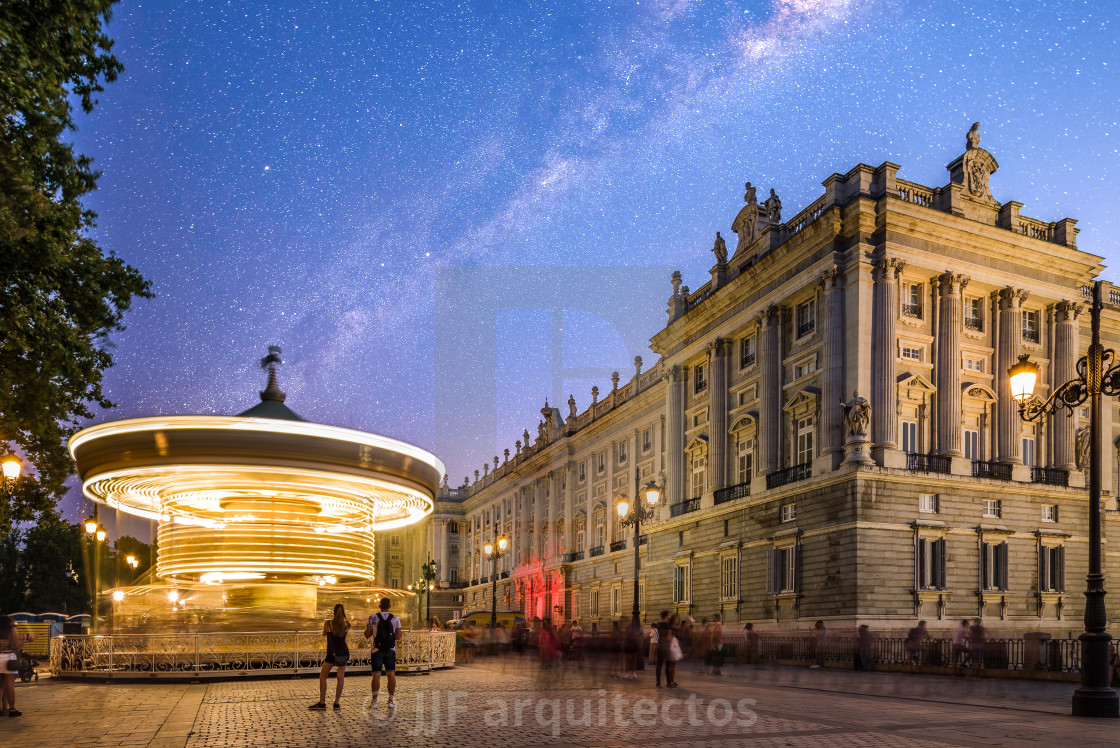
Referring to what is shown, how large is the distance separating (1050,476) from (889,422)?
9054mm

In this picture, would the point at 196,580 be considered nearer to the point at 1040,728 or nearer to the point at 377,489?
the point at 377,489

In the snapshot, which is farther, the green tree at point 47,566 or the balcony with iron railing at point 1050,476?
the green tree at point 47,566

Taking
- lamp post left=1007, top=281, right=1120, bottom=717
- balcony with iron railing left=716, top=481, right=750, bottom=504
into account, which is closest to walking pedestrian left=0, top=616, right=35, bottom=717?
lamp post left=1007, top=281, right=1120, bottom=717

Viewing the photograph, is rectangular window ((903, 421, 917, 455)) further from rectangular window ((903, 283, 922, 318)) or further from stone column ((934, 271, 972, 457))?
rectangular window ((903, 283, 922, 318))

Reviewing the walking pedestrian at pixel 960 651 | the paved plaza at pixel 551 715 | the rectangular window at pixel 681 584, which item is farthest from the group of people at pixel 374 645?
the rectangular window at pixel 681 584

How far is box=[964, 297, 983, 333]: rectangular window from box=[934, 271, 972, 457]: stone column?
3.32 feet

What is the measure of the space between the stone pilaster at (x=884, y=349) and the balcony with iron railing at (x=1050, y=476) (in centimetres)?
743

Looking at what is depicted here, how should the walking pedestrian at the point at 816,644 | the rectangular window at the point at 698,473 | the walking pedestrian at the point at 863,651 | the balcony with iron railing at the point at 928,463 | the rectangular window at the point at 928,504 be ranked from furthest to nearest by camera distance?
the rectangular window at the point at 698,473 → the balcony with iron railing at the point at 928,463 → the rectangular window at the point at 928,504 → the walking pedestrian at the point at 816,644 → the walking pedestrian at the point at 863,651

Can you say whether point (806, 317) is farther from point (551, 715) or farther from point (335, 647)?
point (335, 647)

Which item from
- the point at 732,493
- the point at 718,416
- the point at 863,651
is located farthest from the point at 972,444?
the point at 863,651

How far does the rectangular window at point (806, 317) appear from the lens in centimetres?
3928

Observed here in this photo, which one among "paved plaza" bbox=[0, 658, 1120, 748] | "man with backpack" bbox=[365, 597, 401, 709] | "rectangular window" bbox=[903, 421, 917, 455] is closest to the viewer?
"paved plaza" bbox=[0, 658, 1120, 748]

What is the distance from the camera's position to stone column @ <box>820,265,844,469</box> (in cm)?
3616

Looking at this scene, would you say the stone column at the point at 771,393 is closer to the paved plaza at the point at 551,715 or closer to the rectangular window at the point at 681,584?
the rectangular window at the point at 681,584
